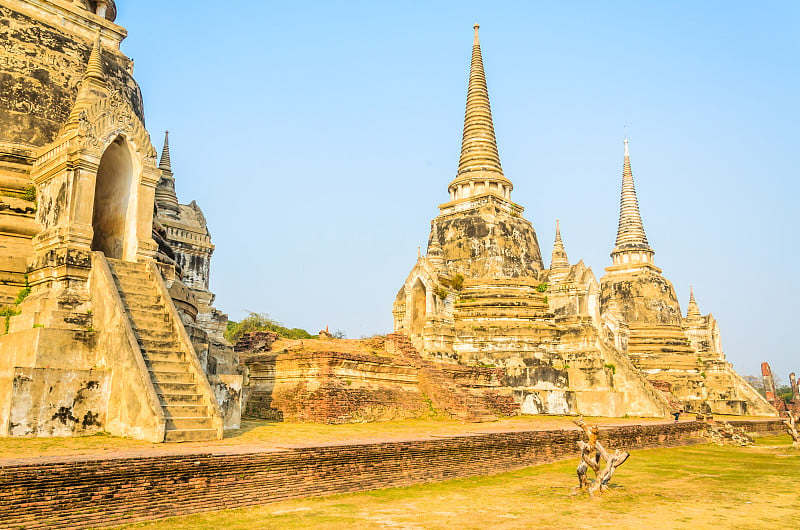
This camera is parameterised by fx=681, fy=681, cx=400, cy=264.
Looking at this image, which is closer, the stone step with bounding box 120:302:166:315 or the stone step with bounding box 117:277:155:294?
the stone step with bounding box 120:302:166:315

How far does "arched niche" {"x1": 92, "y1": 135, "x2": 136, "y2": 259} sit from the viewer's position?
1309cm

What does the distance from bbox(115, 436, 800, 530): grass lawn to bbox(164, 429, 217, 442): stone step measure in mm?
2028

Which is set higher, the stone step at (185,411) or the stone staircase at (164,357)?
the stone staircase at (164,357)

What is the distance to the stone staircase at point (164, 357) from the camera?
980cm

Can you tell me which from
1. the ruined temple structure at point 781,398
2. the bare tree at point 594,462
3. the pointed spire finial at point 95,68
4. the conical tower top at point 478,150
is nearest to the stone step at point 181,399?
the bare tree at point 594,462

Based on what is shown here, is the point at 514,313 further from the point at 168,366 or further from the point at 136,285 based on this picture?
the point at 168,366

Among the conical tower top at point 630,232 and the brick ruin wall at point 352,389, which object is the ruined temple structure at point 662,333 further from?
the brick ruin wall at point 352,389

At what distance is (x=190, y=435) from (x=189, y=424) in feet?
0.69

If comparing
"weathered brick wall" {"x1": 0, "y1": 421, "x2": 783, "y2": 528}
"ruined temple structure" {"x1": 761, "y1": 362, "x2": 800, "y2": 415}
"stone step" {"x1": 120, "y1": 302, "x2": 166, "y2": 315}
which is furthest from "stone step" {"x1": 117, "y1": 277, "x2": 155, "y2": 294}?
"ruined temple structure" {"x1": 761, "y1": 362, "x2": 800, "y2": 415}

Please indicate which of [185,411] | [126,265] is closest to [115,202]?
[126,265]

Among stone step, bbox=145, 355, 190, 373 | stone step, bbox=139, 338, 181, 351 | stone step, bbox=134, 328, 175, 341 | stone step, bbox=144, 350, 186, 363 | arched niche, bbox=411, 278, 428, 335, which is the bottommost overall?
stone step, bbox=145, 355, 190, 373

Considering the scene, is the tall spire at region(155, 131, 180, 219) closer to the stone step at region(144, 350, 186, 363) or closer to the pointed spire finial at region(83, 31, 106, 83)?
the pointed spire finial at region(83, 31, 106, 83)

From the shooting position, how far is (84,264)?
11484 millimetres

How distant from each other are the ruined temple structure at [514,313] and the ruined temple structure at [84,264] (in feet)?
35.0
